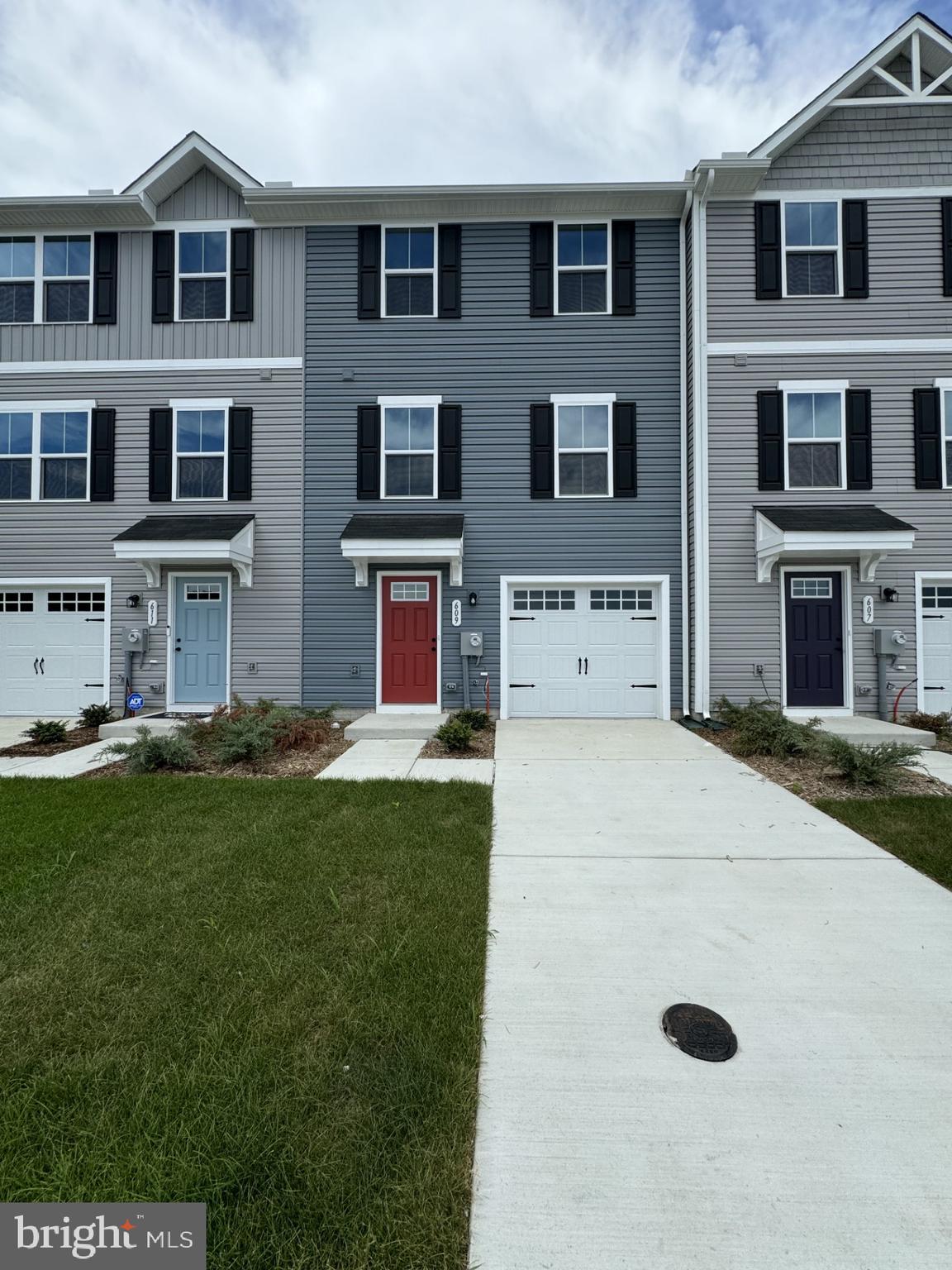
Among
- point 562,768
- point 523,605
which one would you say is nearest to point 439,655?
point 523,605

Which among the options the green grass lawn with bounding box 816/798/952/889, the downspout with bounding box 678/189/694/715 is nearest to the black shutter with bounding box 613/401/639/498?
the downspout with bounding box 678/189/694/715

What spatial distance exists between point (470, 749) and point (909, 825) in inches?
172

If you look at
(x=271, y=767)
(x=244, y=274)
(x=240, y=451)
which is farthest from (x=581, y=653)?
(x=244, y=274)

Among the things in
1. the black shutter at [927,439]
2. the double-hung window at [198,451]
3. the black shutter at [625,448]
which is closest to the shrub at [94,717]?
the double-hung window at [198,451]

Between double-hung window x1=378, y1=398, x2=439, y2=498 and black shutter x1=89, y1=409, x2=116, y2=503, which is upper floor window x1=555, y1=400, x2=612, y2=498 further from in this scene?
black shutter x1=89, y1=409, x2=116, y2=503

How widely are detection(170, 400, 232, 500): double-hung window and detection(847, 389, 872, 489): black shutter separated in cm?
975

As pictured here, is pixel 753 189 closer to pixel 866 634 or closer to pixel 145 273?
pixel 866 634

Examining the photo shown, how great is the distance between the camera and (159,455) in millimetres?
9562

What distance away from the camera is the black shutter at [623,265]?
937 cm

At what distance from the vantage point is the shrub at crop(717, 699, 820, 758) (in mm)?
6727

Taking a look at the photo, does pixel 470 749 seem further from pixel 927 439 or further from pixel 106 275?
pixel 106 275

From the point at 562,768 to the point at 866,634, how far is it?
5848mm

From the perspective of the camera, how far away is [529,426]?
944cm

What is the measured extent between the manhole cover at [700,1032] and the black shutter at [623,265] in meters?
9.73
